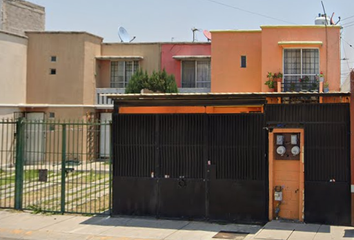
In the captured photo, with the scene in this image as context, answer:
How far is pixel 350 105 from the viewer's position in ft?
34.5

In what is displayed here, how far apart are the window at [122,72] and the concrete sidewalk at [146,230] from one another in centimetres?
1715

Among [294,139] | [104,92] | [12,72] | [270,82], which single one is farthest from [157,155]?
[12,72]

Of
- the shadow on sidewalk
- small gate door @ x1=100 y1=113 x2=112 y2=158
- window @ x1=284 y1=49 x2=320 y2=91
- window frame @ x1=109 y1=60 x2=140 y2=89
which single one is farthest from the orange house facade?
the shadow on sidewalk

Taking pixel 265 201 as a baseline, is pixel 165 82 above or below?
above

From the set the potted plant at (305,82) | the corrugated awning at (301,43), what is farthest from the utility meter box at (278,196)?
the corrugated awning at (301,43)

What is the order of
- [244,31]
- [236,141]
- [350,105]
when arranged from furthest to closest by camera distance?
[244,31], [236,141], [350,105]

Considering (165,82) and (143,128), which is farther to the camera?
(165,82)

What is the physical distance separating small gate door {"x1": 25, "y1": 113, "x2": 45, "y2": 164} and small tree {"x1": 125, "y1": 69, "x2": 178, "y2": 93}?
17.9 feet

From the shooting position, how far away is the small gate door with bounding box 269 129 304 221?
11.0 meters

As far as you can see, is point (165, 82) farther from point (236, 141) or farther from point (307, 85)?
point (236, 141)

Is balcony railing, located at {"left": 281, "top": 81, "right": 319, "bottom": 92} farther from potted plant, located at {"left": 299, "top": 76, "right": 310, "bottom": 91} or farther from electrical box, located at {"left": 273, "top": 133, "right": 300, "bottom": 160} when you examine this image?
electrical box, located at {"left": 273, "top": 133, "right": 300, "bottom": 160}

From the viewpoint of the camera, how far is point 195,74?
90.6 feet

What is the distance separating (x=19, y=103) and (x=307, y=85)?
52.5ft

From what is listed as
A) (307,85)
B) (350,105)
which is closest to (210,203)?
(350,105)
